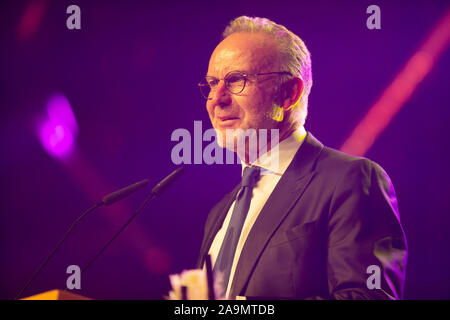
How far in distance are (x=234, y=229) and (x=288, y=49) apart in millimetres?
939

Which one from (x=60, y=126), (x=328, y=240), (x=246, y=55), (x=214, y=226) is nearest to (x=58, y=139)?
(x=60, y=126)

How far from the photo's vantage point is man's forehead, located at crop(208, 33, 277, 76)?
2.21m

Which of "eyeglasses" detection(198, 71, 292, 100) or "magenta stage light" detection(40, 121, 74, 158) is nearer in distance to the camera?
"eyeglasses" detection(198, 71, 292, 100)

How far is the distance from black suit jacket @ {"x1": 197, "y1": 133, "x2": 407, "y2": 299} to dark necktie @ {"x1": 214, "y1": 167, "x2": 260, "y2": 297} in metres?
0.10

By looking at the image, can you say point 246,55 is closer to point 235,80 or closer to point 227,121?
point 235,80

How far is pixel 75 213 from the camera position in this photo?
9.45 feet

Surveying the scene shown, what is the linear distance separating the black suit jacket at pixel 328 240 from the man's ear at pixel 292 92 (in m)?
0.43

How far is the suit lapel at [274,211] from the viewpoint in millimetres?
1854

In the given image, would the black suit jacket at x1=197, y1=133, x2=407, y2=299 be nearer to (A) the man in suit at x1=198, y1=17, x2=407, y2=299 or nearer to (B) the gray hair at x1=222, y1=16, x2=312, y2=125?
(A) the man in suit at x1=198, y1=17, x2=407, y2=299

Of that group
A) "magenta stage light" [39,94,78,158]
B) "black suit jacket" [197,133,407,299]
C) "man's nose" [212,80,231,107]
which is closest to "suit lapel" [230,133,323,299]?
"black suit jacket" [197,133,407,299]
